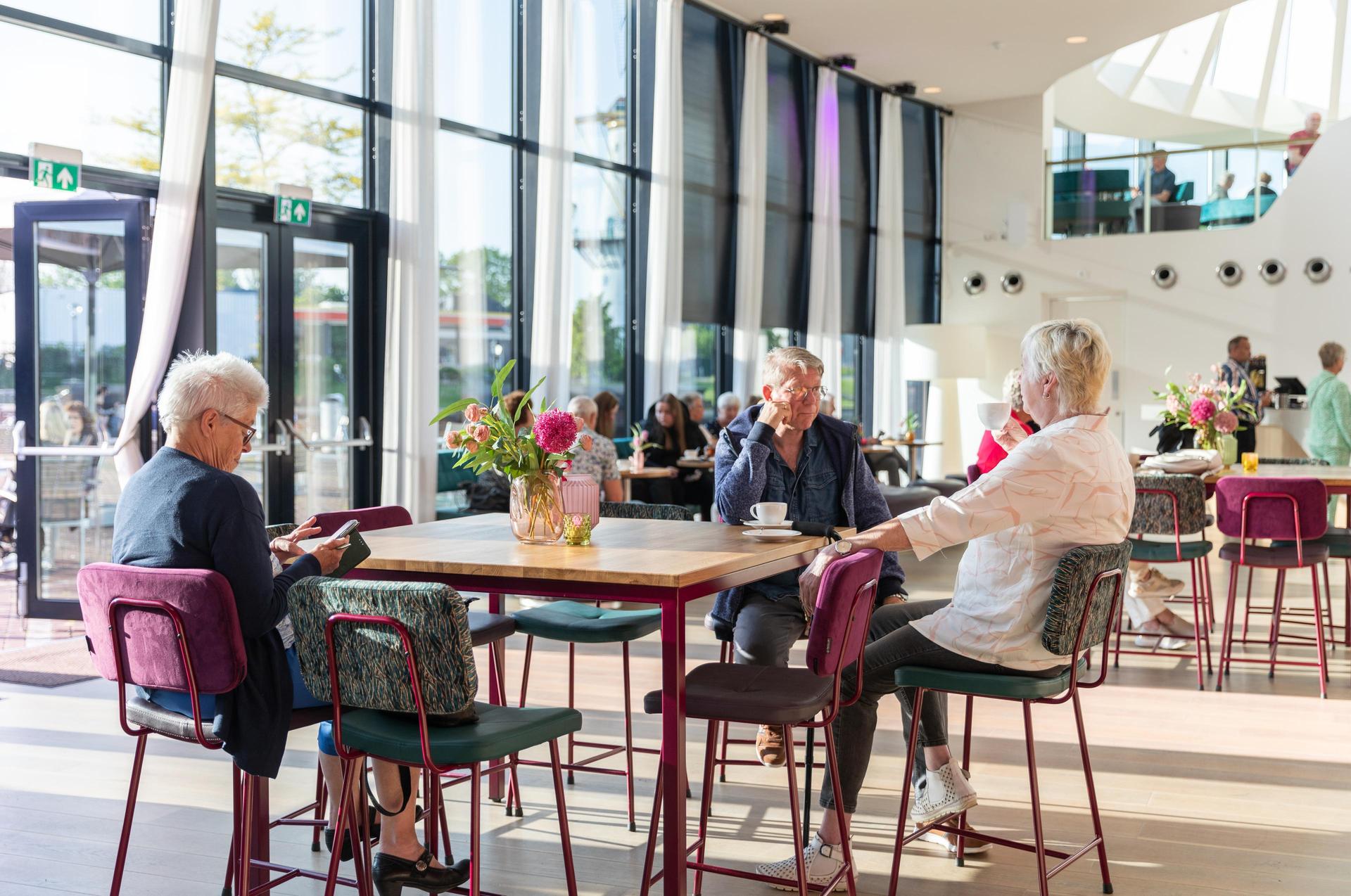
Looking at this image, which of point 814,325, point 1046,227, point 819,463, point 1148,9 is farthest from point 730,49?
point 819,463

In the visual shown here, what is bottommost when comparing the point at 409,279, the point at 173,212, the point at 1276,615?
the point at 1276,615

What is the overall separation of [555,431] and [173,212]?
12.8 ft

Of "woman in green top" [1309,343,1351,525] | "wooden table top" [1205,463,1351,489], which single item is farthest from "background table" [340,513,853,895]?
"woman in green top" [1309,343,1351,525]

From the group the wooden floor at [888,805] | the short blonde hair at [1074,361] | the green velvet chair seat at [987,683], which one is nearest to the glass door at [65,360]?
the wooden floor at [888,805]

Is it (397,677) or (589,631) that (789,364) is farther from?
(397,677)

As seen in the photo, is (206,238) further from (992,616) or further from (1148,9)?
(1148,9)

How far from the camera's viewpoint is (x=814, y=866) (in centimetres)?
304

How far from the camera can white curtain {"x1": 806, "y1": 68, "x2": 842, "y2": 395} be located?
40.6 feet

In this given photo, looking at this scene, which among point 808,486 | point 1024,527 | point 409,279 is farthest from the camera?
point 409,279

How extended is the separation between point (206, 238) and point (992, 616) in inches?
200

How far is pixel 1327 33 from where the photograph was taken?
48.4 feet

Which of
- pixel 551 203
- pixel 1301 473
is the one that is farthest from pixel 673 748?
pixel 551 203

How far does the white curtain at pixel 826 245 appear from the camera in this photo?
12375 millimetres

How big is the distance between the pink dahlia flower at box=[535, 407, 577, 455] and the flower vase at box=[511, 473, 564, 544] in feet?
0.36
